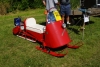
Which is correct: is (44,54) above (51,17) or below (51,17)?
below

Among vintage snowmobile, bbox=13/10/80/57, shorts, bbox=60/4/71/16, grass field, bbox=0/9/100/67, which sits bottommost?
grass field, bbox=0/9/100/67

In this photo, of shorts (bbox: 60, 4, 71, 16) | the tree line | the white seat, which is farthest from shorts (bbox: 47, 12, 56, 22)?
the tree line

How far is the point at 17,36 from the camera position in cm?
838

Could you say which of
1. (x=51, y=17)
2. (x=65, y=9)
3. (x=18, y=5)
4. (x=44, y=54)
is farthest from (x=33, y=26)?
(x=18, y=5)

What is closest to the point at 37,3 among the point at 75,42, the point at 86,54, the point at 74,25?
the point at 74,25

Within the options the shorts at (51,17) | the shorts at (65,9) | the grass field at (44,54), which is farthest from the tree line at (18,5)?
the shorts at (51,17)

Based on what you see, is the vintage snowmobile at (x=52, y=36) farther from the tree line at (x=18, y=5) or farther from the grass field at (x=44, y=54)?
the tree line at (x=18, y=5)

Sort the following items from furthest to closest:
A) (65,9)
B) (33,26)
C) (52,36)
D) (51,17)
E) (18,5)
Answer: (18,5) → (65,9) → (33,26) → (51,17) → (52,36)

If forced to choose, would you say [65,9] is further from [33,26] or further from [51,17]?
[51,17]

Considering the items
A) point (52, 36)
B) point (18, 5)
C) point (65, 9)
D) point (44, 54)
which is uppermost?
point (65, 9)

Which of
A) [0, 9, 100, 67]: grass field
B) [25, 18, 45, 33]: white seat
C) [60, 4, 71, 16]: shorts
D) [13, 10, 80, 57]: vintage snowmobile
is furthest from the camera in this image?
[60, 4, 71, 16]: shorts

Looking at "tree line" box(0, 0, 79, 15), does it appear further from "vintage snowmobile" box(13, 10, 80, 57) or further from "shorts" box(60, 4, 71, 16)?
"vintage snowmobile" box(13, 10, 80, 57)

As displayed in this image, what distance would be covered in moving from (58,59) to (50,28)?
0.94 m

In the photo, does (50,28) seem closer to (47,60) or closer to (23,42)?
(47,60)
